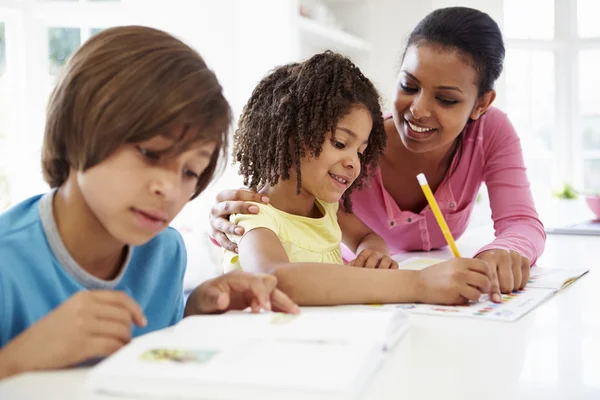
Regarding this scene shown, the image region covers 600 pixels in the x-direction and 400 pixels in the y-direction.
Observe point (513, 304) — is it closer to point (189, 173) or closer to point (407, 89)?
point (189, 173)

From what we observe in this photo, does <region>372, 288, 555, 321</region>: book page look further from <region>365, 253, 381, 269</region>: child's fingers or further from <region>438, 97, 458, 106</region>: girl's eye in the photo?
<region>438, 97, 458, 106</region>: girl's eye

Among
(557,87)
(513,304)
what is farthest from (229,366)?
(557,87)

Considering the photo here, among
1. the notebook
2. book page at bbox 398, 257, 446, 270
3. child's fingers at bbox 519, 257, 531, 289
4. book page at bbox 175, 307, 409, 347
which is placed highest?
Result: book page at bbox 175, 307, 409, 347

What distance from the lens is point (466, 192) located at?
178cm

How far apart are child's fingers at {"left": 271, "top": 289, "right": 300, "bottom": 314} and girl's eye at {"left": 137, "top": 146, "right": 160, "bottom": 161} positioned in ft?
0.81

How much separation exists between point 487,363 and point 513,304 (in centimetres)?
32

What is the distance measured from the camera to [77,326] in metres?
0.68

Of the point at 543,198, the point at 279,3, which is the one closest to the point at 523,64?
the point at 543,198

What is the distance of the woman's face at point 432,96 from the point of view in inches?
59.4

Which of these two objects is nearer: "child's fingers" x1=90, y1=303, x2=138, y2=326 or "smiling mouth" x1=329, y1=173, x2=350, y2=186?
"child's fingers" x1=90, y1=303, x2=138, y2=326

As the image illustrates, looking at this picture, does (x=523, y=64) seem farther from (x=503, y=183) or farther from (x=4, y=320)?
(x=4, y=320)

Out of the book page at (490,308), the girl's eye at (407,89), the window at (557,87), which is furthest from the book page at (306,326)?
the window at (557,87)

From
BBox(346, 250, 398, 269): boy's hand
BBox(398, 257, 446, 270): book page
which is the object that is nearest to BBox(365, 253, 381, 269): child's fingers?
BBox(346, 250, 398, 269): boy's hand

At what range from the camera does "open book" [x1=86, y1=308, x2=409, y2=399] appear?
1.93ft
